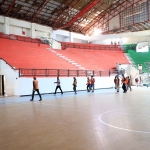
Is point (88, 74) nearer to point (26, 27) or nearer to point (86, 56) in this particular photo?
point (86, 56)

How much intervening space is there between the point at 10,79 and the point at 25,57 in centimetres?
644

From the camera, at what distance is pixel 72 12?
35469mm

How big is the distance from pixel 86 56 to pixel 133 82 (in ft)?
30.0

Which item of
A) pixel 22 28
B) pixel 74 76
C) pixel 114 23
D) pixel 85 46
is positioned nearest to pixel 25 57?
pixel 74 76

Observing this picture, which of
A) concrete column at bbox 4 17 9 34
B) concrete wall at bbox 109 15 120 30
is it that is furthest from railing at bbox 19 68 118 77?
concrete wall at bbox 109 15 120 30

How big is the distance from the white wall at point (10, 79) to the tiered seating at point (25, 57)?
2148mm

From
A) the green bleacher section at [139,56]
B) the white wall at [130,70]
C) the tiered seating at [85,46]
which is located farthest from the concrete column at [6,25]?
the green bleacher section at [139,56]

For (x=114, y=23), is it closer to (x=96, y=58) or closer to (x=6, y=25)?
(x=96, y=58)

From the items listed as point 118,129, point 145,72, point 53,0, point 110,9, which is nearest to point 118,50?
point 110,9

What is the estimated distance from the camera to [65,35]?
1561 inches

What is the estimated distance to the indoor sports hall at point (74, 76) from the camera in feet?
16.4

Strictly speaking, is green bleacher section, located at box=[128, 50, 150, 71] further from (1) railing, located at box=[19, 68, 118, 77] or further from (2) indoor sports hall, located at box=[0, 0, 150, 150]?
(1) railing, located at box=[19, 68, 118, 77]

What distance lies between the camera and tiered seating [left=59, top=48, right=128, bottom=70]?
2856 cm

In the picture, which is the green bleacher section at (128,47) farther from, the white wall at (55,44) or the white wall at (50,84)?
the white wall at (50,84)
